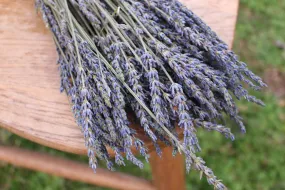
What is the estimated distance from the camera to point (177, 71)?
2.12 feet

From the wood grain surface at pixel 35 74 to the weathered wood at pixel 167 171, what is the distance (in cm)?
30

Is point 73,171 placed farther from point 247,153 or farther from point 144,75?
point 247,153

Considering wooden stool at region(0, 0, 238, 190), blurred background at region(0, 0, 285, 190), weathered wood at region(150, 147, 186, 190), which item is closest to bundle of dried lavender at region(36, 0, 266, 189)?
wooden stool at region(0, 0, 238, 190)

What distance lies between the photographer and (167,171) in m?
1.05

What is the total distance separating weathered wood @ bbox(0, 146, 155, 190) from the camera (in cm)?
115

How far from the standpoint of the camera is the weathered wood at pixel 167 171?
1.00 meters

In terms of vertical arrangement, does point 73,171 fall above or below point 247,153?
above

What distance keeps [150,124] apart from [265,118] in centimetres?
115

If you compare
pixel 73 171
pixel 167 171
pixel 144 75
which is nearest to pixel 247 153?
pixel 167 171

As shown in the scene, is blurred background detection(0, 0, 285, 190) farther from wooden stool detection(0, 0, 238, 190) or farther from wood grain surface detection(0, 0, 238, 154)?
wood grain surface detection(0, 0, 238, 154)

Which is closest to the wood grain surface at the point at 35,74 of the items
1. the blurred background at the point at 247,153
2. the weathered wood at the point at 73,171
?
the weathered wood at the point at 73,171

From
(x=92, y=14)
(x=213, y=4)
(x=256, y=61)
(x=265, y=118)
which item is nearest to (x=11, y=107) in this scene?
(x=92, y=14)

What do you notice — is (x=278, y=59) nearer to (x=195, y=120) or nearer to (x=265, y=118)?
(x=265, y=118)

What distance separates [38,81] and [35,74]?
0.08 feet
